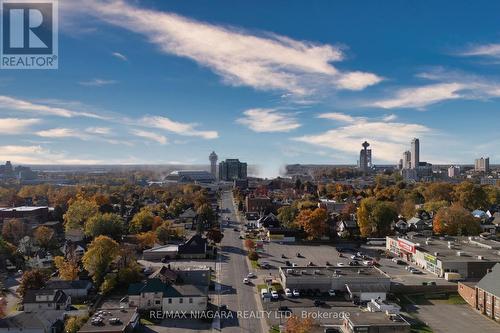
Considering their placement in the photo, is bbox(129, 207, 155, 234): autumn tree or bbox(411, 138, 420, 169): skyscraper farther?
bbox(411, 138, 420, 169): skyscraper

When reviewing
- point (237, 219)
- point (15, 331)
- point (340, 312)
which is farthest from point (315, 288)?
point (237, 219)

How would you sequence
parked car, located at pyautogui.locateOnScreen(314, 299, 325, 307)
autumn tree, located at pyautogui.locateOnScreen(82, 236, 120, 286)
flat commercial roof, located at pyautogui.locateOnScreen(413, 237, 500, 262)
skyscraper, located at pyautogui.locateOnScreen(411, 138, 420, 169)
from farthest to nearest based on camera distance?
skyscraper, located at pyautogui.locateOnScreen(411, 138, 420, 169), flat commercial roof, located at pyautogui.locateOnScreen(413, 237, 500, 262), autumn tree, located at pyautogui.locateOnScreen(82, 236, 120, 286), parked car, located at pyautogui.locateOnScreen(314, 299, 325, 307)

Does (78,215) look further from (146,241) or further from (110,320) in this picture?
(110,320)

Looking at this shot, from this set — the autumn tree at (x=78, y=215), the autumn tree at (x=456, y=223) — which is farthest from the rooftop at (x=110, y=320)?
the autumn tree at (x=456, y=223)

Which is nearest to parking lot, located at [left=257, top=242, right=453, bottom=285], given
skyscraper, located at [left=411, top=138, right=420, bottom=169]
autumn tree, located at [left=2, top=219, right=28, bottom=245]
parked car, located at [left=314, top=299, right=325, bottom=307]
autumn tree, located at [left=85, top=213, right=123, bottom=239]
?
parked car, located at [left=314, top=299, right=325, bottom=307]

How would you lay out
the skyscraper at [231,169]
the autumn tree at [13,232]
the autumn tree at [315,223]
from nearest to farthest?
the autumn tree at [13,232], the autumn tree at [315,223], the skyscraper at [231,169]

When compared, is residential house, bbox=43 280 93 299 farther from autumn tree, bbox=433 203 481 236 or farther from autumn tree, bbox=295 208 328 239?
autumn tree, bbox=433 203 481 236

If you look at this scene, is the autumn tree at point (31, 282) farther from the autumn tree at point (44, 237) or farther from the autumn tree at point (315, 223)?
the autumn tree at point (315, 223)

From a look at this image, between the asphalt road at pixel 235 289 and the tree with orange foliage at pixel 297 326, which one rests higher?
the tree with orange foliage at pixel 297 326
